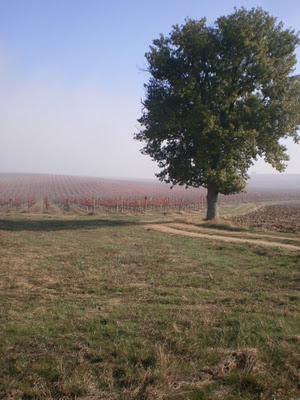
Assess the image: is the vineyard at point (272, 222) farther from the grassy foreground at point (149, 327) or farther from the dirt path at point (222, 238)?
the grassy foreground at point (149, 327)

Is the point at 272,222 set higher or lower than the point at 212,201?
lower

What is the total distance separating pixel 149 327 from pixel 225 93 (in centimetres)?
→ 2363

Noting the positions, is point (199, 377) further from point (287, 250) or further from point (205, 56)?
point (205, 56)

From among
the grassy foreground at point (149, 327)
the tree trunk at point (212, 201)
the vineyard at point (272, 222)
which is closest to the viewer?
the grassy foreground at point (149, 327)

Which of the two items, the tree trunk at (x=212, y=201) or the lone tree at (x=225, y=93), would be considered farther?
the tree trunk at (x=212, y=201)

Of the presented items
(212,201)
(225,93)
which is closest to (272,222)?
(212,201)

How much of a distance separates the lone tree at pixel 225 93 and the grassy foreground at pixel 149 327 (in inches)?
Result: 530

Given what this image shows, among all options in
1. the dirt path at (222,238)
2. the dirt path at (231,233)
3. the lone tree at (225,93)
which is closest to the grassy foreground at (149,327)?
the dirt path at (222,238)

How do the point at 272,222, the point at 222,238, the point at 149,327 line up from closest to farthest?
the point at 149,327
the point at 222,238
the point at 272,222

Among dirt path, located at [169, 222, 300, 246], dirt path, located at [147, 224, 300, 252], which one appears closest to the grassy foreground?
dirt path, located at [147, 224, 300, 252]

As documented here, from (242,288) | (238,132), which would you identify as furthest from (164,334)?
(238,132)

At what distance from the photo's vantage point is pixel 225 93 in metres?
30.3

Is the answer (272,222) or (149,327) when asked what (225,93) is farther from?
(149,327)

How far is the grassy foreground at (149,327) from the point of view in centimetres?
670
